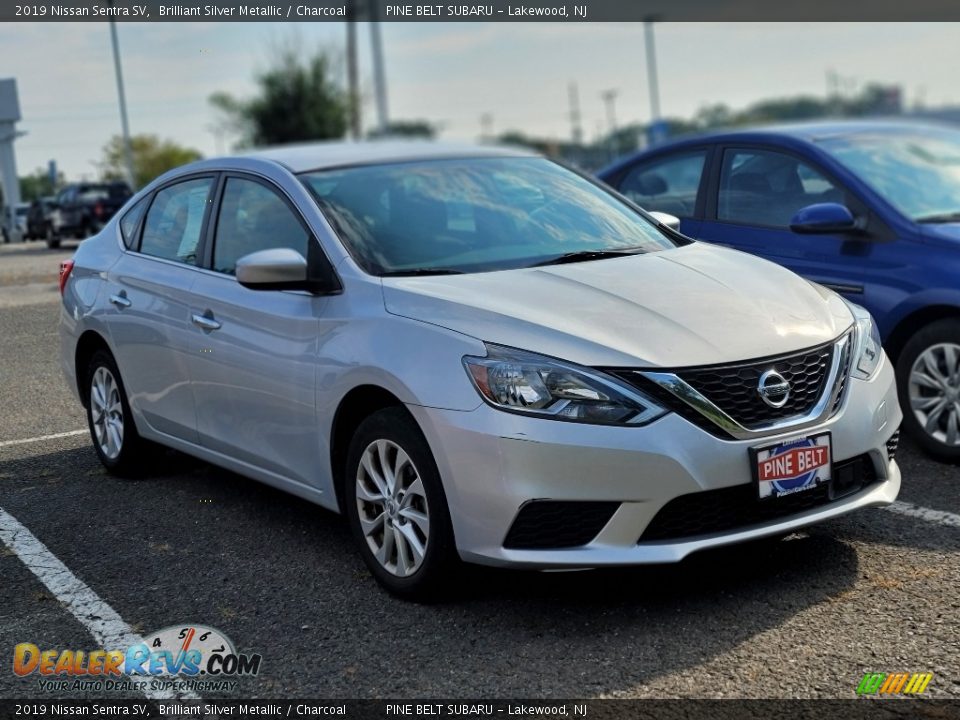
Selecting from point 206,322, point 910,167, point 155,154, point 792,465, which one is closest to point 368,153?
point 206,322

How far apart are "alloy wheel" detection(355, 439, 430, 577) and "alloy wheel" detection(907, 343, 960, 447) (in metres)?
2.94

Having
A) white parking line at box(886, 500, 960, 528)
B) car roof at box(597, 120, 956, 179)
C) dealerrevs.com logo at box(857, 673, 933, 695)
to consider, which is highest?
car roof at box(597, 120, 956, 179)

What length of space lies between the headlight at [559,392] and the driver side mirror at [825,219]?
2.79 m

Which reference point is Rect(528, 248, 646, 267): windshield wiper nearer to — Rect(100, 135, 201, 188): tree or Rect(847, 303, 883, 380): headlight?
Rect(847, 303, 883, 380): headlight

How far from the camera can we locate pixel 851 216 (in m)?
6.31

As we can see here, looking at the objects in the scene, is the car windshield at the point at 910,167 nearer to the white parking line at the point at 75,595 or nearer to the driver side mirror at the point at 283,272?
the driver side mirror at the point at 283,272

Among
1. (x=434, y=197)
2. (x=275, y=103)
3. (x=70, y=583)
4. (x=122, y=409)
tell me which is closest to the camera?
(x=70, y=583)

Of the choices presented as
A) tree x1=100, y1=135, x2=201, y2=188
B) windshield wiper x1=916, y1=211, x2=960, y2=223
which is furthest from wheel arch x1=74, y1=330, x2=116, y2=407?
tree x1=100, y1=135, x2=201, y2=188

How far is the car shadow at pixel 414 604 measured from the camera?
3746mm

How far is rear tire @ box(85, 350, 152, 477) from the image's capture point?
6270 mm

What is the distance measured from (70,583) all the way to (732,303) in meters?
2.72

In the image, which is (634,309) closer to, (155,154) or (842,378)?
(842,378)

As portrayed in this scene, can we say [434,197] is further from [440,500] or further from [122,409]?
[122,409]

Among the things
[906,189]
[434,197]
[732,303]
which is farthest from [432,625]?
[906,189]
